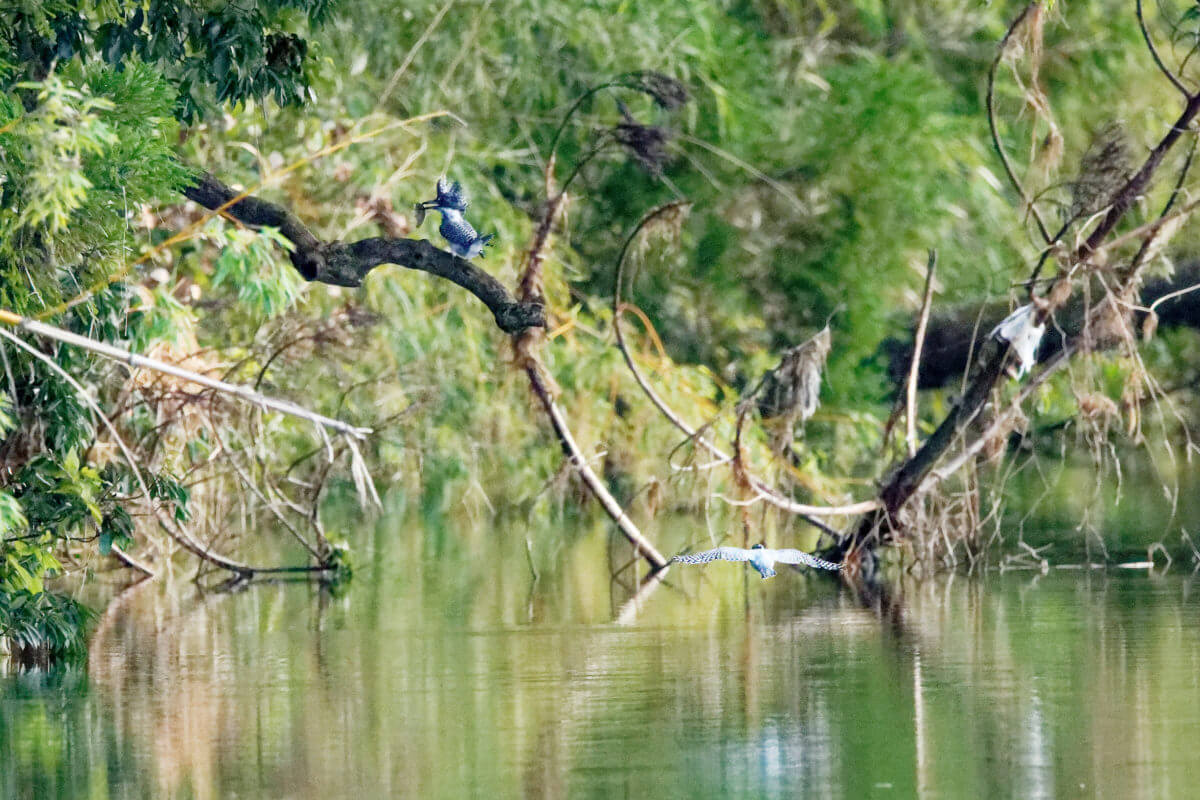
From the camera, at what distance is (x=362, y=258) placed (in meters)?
12.7

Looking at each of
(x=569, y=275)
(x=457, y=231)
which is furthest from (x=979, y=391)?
(x=569, y=275)

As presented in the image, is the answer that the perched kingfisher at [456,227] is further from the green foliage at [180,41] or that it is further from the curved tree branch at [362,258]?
the green foliage at [180,41]

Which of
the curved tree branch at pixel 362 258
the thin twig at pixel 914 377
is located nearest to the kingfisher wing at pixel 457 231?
the curved tree branch at pixel 362 258

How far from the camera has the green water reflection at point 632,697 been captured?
8266 mm

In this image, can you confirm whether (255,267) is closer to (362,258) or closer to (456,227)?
(362,258)

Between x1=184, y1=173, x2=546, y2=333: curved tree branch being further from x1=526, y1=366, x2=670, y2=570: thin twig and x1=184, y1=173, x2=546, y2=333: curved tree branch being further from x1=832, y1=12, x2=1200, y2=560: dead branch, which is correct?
x1=832, y1=12, x2=1200, y2=560: dead branch

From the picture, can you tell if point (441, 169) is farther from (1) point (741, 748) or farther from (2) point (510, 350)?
(1) point (741, 748)

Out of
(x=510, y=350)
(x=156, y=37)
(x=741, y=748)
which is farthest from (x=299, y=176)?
(x=741, y=748)

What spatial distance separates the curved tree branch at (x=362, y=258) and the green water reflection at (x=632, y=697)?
1826 millimetres

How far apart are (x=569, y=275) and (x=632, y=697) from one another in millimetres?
13024

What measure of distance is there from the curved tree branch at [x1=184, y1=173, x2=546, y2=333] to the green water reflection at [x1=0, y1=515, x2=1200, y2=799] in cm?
183

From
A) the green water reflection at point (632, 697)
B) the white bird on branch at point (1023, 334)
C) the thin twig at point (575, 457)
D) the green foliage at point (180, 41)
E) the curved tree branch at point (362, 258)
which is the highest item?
the green foliage at point (180, 41)

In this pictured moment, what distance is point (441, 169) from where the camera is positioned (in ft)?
68.2

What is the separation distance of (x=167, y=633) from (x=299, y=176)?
25.3 ft
